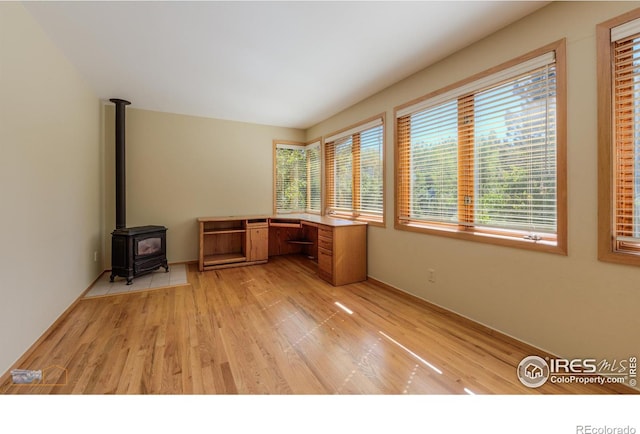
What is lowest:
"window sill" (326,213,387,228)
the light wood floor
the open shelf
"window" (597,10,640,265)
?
the light wood floor

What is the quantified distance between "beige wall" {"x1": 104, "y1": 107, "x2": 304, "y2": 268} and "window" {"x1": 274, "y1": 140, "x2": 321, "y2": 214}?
8.3 inches

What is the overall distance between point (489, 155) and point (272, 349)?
2.51m

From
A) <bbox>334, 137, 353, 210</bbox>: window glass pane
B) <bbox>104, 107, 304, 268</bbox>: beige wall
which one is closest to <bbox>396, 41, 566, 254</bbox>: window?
<bbox>334, 137, 353, 210</bbox>: window glass pane

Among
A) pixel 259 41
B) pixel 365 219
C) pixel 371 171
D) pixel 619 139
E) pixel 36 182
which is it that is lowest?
pixel 365 219

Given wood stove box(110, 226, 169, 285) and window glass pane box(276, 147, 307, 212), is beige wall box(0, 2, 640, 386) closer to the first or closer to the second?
wood stove box(110, 226, 169, 285)

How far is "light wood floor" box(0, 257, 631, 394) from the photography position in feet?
5.57

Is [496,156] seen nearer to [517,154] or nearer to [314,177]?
[517,154]

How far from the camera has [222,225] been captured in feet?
16.5

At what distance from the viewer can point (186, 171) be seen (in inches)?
188

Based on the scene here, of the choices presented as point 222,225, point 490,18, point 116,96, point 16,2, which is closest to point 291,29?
point 490,18

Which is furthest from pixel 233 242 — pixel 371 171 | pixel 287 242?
pixel 371 171
